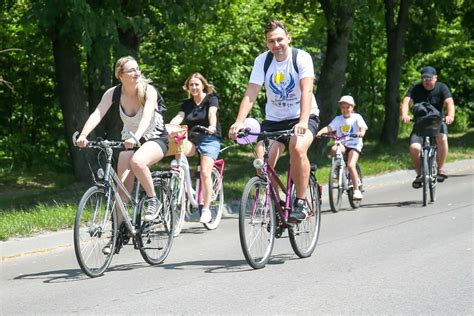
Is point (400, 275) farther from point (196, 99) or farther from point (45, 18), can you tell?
point (45, 18)

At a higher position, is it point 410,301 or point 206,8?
point 206,8

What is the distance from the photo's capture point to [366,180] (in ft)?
54.6

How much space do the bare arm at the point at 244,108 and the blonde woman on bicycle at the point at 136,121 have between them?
2.48 feet

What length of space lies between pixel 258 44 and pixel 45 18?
10.2m

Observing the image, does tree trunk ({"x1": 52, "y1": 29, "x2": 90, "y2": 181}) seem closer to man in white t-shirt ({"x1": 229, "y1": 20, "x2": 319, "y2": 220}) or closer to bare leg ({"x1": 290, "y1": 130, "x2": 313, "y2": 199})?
man in white t-shirt ({"x1": 229, "y1": 20, "x2": 319, "y2": 220})

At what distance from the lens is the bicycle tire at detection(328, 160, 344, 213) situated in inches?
507

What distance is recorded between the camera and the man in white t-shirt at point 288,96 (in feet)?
27.6

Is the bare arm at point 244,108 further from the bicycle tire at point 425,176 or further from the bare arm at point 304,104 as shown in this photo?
the bicycle tire at point 425,176

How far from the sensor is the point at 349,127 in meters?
13.2

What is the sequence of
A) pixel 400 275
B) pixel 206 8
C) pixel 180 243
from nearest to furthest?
pixel 400 275 < pixel 180 243 < pixel 206 8

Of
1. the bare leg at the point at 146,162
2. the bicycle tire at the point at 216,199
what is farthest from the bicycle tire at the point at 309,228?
the bicycle tire at the point at 216,199

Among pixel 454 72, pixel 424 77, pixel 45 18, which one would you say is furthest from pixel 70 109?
pixel 454 72

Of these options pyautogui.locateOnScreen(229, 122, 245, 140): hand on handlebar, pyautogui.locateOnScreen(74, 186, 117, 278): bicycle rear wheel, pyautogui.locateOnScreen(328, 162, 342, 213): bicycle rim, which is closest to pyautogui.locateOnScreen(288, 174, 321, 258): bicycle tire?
pyautogui.locateOnScreen(229, 122, 245, 140): hand on handlebar

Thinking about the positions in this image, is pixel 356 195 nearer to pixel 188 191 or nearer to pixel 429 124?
pixel 429 124
